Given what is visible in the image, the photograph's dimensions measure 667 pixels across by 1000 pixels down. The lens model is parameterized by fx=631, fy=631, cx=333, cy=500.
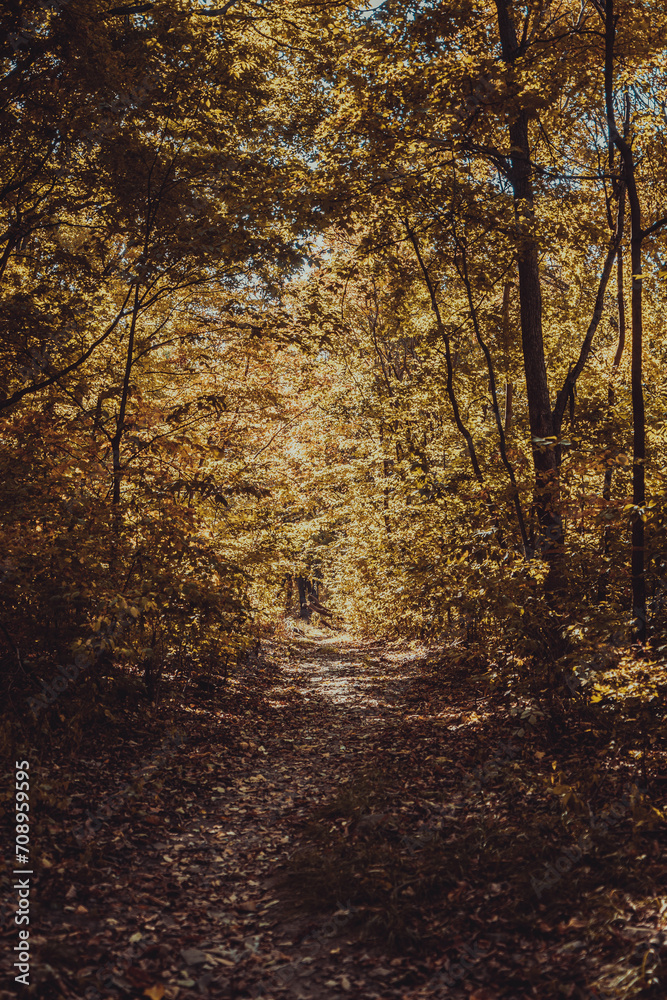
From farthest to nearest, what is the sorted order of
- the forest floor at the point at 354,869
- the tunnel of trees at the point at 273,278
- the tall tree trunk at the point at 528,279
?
the tall tree trunk at the point at 528,279
the tunnel of trees at the point at 273,278
the forest floor at the point at 354,869

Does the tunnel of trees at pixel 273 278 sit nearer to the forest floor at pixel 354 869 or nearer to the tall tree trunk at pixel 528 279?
the tall tree trunk at pixel 528 279

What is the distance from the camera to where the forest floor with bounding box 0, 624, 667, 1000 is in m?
3.39

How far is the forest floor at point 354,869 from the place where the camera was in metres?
3.39

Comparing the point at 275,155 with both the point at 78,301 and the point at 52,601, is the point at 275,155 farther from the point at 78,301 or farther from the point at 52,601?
the point at 52,601

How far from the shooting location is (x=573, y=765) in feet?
18.0

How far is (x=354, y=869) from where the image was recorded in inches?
175

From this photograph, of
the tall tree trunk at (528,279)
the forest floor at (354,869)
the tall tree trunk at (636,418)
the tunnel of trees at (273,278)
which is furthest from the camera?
the tall tree trunk at (528,279)

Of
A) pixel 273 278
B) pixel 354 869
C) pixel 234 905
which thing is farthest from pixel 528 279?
pixel 234 905

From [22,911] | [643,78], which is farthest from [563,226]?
[22,911]

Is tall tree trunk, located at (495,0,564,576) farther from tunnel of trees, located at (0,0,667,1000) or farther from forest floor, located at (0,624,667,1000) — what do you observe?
forest floor, located at (0,624,667,1000)

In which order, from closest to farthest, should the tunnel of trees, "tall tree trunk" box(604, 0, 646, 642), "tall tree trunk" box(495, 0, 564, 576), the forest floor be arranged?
1. the forest floor
2. "tall tree trunk" box(604, 0, 646, 642)
3. the tunnel of trees
4. "tall tree trunk" box(495, 0, 564, 576)

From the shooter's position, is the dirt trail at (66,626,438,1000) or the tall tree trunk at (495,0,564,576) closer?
the dirt trail at (66,626,438,1000)

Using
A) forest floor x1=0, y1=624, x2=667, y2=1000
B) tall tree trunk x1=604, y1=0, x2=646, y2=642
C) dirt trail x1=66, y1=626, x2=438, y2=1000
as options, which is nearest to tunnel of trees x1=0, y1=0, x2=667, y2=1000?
tall tree trunk x1=604, y1=0, x2=646, y2=642

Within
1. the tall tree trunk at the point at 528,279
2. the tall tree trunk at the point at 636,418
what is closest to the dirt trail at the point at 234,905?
the tall tree trunk at the point at 636,418
